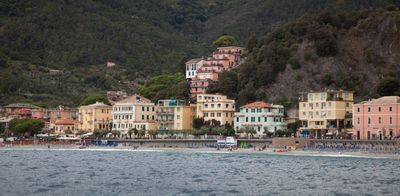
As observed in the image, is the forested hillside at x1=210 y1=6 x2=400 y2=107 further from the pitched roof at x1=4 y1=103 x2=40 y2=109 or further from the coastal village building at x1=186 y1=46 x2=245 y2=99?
the pitched roof at x1=4 y1=103 x2=40 y2=109

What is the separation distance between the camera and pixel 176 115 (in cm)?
13112

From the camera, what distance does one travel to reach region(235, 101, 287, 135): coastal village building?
122m

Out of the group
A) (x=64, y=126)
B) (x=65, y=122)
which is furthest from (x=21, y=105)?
(x=65, y=122)

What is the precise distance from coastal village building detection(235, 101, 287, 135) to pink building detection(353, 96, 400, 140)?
47.7 feet

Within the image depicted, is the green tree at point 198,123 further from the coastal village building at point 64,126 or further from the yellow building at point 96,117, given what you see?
the coastal village building at point 64,126

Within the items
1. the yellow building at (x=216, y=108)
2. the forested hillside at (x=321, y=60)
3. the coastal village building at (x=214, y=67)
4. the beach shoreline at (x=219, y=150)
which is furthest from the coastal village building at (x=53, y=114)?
the yellow building at (x=216, y=108)

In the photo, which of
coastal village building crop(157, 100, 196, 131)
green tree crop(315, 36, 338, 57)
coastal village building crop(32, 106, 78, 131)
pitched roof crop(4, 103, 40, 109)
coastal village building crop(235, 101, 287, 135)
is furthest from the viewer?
pitched roof crop(4, 103, 40, 109)

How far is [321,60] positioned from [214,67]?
814 inches

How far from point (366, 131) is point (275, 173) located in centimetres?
4026

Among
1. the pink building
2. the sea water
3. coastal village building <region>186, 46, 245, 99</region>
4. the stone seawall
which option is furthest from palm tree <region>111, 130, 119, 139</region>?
the pink building

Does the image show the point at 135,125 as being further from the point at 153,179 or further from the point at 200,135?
the point at 153,179

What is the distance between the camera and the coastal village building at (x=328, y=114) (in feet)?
381

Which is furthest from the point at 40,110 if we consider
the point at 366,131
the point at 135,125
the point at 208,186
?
the point at 208,186

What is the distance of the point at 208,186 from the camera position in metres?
59.7
